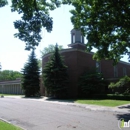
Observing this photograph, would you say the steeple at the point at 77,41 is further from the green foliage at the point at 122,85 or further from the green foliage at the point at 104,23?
the green foliage at the point at 104,23

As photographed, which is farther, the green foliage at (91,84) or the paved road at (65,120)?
the green foliage at (91,84)

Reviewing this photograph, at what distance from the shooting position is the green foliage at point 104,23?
16.6 meters

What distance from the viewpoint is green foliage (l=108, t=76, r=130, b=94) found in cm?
2909

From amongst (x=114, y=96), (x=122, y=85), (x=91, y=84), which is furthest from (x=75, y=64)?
(x=114, y=96)

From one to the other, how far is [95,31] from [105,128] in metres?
11.5

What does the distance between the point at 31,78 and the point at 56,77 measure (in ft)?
31.7

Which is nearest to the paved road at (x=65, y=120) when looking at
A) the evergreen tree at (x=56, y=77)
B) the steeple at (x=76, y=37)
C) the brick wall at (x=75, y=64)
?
the evergreen tree at (x=56, y=77)

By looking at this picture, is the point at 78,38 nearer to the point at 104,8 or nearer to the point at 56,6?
the point at 104,8

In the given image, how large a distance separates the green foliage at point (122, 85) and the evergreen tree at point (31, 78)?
50.9 ft

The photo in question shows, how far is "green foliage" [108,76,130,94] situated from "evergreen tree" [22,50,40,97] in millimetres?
15511

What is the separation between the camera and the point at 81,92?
3412 centimetres

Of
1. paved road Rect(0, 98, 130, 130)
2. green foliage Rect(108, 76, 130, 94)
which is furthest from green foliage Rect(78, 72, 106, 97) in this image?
paved road Rect(0, 98, 130, 130)

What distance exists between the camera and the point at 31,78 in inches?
1601

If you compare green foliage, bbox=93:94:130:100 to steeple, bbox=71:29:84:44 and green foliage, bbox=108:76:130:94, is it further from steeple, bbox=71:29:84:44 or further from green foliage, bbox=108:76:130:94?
steeple, bbox=71:29:84:44
